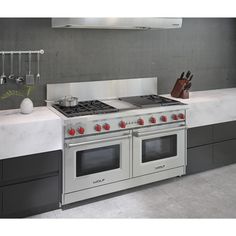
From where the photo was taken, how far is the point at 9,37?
2.73 metres

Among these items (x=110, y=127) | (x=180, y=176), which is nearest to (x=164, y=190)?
(x=180, y=176)

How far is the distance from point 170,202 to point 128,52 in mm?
1679

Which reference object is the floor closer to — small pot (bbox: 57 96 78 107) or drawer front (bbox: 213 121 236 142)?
drawer front (bbox: 213 121 236 142)

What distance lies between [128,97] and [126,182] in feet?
3.29

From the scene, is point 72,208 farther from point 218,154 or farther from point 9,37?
point 218,154

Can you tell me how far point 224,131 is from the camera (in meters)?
3.63

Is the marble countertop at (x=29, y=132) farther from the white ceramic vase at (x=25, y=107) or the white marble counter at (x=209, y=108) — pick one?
the white marble counter at (x=209, y=108)

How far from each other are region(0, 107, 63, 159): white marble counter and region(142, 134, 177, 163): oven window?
901 millimetres

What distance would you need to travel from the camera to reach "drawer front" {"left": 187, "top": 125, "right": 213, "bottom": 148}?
132 inches

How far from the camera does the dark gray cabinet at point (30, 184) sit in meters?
2.41

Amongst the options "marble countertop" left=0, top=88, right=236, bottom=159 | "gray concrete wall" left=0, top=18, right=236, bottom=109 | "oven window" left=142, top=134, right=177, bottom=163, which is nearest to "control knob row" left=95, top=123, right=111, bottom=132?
"marble countertop" left=0, top=88, right=236, bottom=159

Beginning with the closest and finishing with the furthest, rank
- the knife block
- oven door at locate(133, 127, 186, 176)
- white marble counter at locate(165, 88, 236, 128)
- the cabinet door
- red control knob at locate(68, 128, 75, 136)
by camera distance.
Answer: red control knob at locate(68, 128, 75, 136) < oven door at locate(133, 127, 186, 176) < white marble counter at locate(165, 88, 236, 128) < the knife block < the cabinet door

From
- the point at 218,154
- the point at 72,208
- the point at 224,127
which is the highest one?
the point at 224,127
